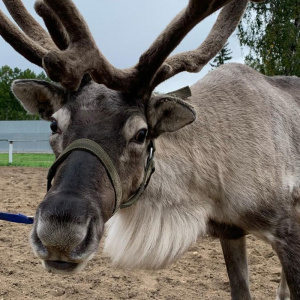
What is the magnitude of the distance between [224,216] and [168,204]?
426 millimetres

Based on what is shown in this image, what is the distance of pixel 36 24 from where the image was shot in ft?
11.8

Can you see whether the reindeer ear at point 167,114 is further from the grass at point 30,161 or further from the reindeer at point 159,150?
the grass at point 30,161

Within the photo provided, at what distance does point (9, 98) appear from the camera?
4744 cm

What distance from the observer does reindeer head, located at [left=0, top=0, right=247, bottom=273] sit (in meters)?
2.15

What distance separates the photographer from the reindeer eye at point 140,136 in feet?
8.82

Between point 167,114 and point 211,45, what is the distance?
2.83 feet

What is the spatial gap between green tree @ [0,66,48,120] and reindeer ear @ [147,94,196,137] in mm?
43591

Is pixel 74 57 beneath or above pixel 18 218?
above

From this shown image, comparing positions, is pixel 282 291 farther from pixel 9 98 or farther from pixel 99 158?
pixel 9 98

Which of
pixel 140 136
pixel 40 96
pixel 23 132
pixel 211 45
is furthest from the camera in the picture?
pixel 23 132

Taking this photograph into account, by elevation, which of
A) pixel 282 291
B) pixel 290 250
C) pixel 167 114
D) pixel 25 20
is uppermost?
Result: pixel 25 20

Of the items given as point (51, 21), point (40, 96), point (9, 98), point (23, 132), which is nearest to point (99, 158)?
point (40, 96)

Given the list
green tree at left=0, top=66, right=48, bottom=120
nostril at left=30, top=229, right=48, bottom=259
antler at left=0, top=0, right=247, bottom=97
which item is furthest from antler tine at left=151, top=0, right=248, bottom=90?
green tree at left=0, top=66, right=48, bottom=120

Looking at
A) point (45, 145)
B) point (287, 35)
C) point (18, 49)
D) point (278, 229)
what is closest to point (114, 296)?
point (278, 229)
